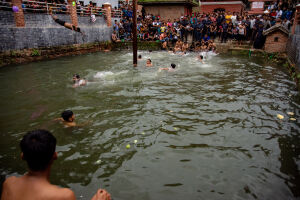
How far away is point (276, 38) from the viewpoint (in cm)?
1525

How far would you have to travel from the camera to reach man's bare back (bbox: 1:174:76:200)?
1876 mm

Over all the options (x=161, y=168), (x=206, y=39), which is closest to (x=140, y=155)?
(x=161, y=168)

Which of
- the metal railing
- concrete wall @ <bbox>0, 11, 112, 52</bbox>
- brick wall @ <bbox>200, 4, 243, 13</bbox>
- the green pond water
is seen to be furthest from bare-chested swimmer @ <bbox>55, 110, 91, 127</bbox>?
brick wall @ <bbox>200, 4, 243, 13</bbox>

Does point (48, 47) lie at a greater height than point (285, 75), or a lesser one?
greater

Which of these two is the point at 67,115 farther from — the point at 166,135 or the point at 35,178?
the point at 35,178

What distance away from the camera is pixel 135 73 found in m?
11.7

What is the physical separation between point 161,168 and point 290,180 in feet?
7.57

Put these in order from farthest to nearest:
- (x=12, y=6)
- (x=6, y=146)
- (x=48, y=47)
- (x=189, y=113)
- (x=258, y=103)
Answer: (x=48, y=47) < (x=12, y=6) < (x=258, y=103) < (x=189, y=113) < (x=6, y=146)

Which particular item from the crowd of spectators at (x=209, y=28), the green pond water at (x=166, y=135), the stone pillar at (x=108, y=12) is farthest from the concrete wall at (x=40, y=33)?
the green pond water at (x=166, y=135)

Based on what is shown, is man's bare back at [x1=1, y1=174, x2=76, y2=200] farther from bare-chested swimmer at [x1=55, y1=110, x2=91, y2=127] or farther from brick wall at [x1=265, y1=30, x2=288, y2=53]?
brick wall at [x1=265, y1=30, x2=288, y2=53]

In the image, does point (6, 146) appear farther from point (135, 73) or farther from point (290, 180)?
point (135, 73)

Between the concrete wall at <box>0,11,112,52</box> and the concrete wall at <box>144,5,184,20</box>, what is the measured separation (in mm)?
8082

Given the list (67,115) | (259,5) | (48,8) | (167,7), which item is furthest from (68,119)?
(259,5)

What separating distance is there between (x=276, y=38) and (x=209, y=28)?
243 inches
